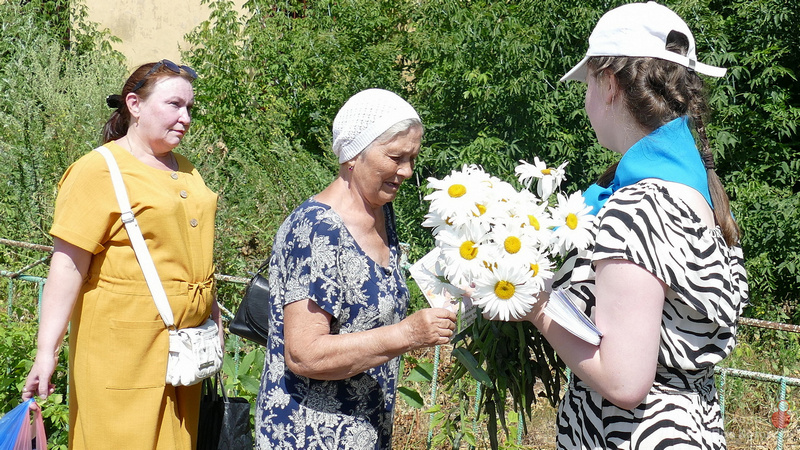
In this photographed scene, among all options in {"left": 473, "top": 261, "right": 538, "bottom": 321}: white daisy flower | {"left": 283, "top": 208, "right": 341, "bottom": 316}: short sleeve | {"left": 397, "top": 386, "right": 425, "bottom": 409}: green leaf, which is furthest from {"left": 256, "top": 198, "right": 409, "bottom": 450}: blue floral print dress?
{"left": 397, "top": 386, "right": 425, "bottom": 409}: green leaf

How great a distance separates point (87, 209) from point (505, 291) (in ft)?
5.02

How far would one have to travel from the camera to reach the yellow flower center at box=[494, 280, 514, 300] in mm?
1509

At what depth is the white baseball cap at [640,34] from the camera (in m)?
1.53

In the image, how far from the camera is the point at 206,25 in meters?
7.81

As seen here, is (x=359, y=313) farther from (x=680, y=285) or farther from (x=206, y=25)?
(x=206, y=25)

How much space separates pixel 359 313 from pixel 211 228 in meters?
1.00

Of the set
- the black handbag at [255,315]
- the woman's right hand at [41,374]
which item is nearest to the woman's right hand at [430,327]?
the black handbag at [255,315]

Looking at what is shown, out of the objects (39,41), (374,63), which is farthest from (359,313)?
(39,41)

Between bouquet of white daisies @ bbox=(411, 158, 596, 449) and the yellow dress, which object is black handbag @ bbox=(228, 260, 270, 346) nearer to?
the yellow dress

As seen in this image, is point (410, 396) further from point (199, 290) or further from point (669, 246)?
point (669, 246)

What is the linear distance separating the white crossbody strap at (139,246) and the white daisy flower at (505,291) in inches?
53.1

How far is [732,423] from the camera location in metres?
3.98

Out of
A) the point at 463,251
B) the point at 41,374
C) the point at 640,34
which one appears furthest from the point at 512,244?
the point at 41,374

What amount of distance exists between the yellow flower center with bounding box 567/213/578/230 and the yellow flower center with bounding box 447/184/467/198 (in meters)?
0.23
